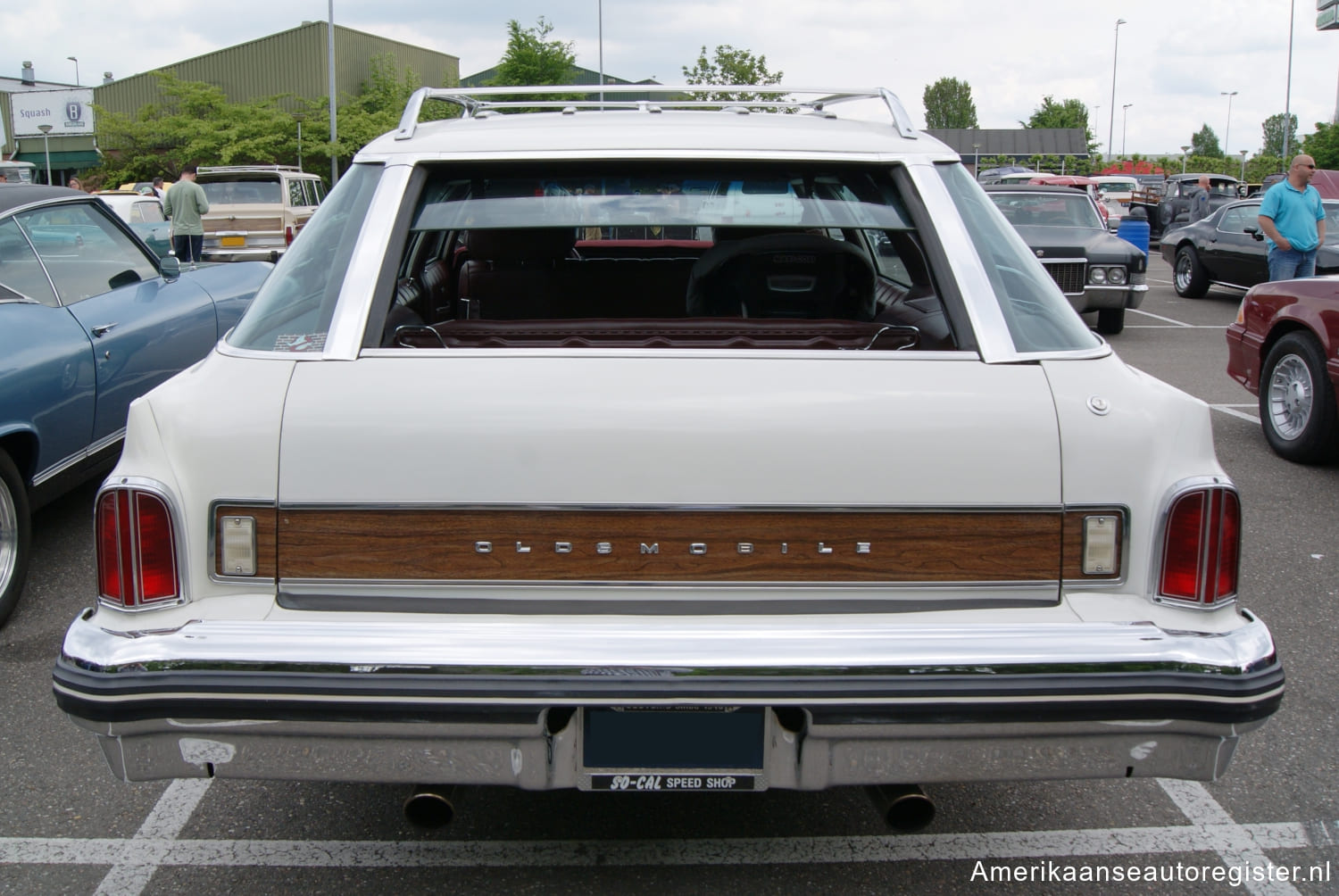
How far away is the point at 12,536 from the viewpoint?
4.27 metres

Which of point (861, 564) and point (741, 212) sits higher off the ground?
point (741, 212)

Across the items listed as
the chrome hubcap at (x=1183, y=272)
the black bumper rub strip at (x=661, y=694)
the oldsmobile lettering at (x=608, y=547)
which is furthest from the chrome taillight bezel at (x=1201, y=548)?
the chrome hubcap at (x=1183, y=272)

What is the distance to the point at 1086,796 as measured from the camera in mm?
2990

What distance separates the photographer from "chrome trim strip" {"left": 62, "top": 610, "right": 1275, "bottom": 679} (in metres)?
2.02

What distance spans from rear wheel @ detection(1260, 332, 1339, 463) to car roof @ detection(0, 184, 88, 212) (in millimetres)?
6511

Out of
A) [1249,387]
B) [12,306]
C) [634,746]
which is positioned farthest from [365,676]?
[1249,387]

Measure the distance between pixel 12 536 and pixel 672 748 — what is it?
332 centimetres

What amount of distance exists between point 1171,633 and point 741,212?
1369 mm

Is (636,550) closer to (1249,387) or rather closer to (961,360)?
(961,360)

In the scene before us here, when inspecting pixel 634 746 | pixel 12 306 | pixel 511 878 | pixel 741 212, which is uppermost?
pixel 741 212

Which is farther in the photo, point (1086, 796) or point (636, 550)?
point (1086, 796)

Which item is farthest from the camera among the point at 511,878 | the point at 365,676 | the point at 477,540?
the point at 511,878

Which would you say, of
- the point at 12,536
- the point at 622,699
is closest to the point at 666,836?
the point at 622,699

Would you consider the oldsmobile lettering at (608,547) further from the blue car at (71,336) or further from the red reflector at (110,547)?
the blue car at (71,336)
